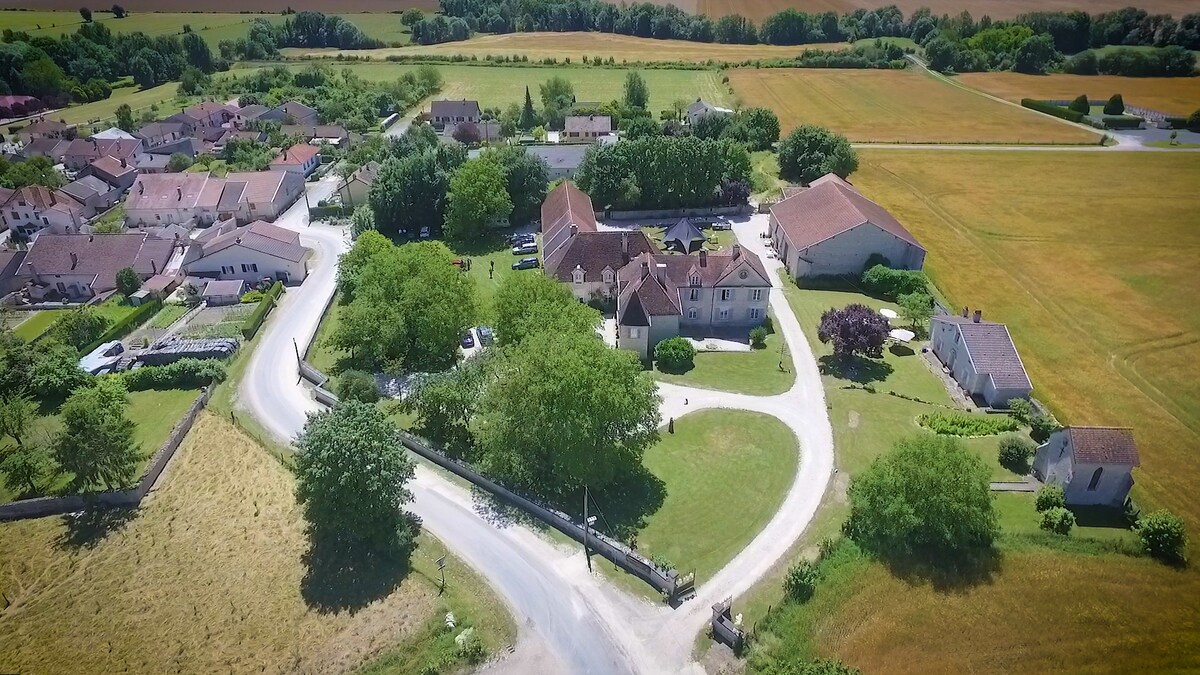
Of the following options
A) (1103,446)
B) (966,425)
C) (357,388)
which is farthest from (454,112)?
(1103,446)

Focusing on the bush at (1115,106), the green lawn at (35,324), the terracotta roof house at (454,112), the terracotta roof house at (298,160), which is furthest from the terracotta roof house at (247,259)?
the bush at (1115,106)

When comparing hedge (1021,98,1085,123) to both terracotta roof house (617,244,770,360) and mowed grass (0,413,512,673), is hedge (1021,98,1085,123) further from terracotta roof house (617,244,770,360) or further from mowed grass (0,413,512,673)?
mowed grass (0,413,512,673)

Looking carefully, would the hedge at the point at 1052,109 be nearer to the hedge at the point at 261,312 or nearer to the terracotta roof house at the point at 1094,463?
the terracotta roof house at the point at 1094,463

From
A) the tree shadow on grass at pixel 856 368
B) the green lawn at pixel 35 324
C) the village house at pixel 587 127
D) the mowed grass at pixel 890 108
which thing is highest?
the mowed grass at pixel 890 108

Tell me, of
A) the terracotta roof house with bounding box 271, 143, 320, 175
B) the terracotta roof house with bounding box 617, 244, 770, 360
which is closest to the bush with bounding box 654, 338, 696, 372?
the terracotta roof house with bounding box 617, 244, 770, 360

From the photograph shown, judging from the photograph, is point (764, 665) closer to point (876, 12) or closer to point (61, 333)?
point (61, 333)

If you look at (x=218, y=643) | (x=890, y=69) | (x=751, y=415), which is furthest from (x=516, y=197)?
(x=890, y=69)
